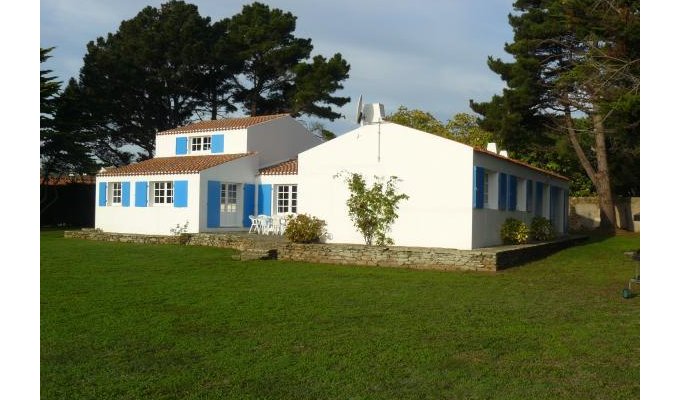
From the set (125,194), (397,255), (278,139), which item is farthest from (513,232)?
(125,194)

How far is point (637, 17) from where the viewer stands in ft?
45.2

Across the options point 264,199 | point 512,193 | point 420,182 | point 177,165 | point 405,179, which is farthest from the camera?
point 264,199

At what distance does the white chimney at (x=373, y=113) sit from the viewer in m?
18.6

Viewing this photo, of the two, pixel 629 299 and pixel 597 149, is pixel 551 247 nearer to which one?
pixel 629 299

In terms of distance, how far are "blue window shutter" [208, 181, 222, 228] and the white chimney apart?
799 cm

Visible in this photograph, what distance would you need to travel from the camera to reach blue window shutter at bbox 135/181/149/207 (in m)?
25.6

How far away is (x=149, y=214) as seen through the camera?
82.7 ft

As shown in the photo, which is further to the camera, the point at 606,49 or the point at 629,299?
the point at 606,49

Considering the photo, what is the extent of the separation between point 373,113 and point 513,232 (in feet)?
18.2

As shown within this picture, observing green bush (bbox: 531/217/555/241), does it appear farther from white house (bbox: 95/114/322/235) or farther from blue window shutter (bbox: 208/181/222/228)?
blue window shutter (bbox: 208/181/222/228)

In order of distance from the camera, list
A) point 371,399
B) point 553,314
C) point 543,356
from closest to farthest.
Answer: point 371,399 < point 543,356 < point 553,314

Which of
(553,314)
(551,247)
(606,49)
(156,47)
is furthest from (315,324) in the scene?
(156,47)

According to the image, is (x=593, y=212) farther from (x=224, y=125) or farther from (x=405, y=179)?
(x=405, y=179)

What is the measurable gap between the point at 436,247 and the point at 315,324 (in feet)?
29.8
